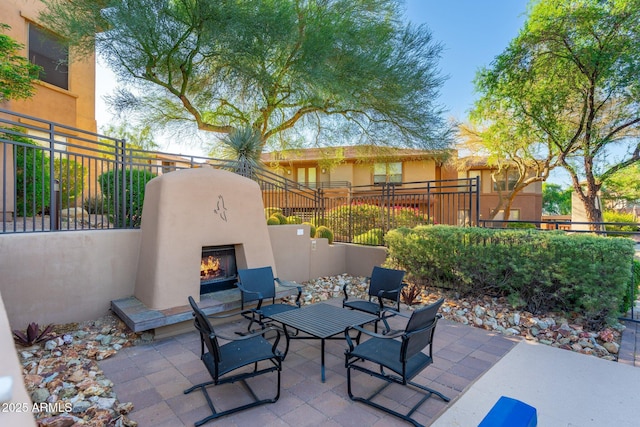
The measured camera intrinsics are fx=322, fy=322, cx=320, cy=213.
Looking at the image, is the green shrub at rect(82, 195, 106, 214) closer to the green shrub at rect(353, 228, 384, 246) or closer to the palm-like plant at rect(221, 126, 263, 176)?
the palm-like plant at rect(221, 126, 263, 176)

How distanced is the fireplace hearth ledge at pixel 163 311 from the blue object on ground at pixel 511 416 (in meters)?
4.10

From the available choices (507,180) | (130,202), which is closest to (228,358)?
(130,202)

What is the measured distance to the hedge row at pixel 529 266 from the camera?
466cm

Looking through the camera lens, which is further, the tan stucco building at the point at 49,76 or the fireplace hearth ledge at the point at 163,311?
the tan stucco building at the point at 49,76

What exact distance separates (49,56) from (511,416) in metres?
13.7

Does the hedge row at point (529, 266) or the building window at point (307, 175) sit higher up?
the building window at point (307, 175)

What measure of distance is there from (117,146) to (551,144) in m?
13.6

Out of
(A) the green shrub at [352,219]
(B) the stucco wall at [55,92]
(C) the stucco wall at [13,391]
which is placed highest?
(B) the stucco wall at [55,92]

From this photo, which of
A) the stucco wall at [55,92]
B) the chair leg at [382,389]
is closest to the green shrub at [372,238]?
the chair leg at [382,389]

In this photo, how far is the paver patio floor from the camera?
9.27 feet

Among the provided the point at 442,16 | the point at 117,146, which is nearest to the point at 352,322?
the point at 117,146

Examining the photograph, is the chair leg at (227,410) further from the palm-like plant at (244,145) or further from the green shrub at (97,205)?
the palm-like plant at (244,145)

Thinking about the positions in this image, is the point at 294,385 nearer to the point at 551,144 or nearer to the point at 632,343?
the point at 632,343

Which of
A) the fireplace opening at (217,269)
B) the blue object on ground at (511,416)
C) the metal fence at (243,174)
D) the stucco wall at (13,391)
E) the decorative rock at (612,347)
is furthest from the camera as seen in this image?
the metal fence at (243,174)
